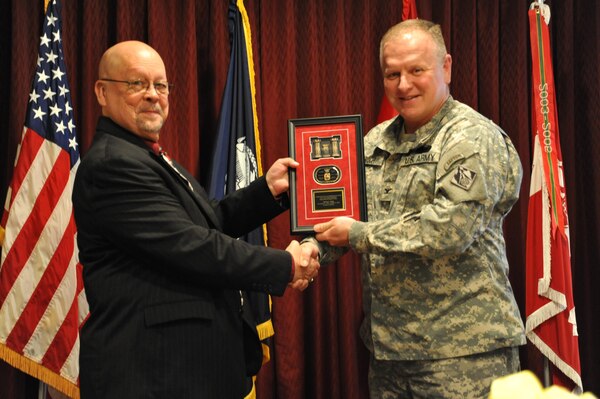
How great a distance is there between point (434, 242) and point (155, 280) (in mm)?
969

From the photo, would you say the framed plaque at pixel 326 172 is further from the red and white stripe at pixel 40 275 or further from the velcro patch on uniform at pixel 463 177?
the red and white stripe at pixel 40 275

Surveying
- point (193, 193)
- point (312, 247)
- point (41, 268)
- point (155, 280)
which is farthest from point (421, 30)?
point (41, 268)

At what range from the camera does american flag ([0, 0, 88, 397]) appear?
317 cm

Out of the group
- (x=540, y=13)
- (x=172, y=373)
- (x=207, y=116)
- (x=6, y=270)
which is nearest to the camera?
(x=172, y=373)

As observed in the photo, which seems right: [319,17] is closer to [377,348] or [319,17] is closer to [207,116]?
[207,116]

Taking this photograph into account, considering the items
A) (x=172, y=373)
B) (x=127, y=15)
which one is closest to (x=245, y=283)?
(x=172, y=373)

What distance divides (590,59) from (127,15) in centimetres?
288

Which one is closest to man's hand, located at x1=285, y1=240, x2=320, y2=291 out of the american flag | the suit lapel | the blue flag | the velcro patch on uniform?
the suit lapel

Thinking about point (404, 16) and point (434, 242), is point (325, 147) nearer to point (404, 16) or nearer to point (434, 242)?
point (434, 242)

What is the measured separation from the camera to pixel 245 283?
224 centimetres

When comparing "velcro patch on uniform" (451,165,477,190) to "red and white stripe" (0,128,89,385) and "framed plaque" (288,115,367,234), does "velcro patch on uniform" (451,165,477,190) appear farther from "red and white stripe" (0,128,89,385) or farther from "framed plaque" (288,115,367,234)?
"red and white stripe" (0,128,89,385)

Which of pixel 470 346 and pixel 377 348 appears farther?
pixel 377 348

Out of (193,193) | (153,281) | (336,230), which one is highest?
(193,193)

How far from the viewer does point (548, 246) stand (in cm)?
344
